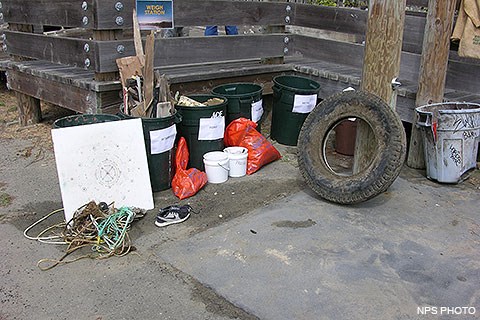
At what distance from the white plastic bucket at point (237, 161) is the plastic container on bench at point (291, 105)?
97 cm

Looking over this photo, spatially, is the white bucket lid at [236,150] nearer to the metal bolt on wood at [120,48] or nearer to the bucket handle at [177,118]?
the bucket handle at [177,118]

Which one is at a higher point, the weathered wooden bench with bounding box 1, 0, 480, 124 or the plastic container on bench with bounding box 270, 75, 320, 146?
the weathered wooden bench with bounding box 1, 0, 480, 124

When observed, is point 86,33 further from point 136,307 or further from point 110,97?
point 136,307

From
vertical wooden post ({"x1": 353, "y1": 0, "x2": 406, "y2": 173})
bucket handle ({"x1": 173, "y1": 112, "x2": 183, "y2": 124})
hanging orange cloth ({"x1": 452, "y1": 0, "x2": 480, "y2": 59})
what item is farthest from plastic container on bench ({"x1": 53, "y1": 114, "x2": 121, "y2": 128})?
hanging orange cloth ({"x1": 452, "y1": 0, "x2": 480, "y2": 59})

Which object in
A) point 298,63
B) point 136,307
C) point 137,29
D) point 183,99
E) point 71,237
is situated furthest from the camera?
point 298,63

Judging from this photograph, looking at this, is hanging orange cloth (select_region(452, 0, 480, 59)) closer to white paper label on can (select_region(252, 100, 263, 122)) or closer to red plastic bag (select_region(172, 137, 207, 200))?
white paper label on can (select_region(252, 100, 263, 122))

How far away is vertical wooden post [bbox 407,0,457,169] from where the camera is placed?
4723 mm

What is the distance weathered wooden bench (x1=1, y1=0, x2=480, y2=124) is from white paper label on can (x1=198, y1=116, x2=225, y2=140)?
830 mm

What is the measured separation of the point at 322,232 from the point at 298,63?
3379 millimetres

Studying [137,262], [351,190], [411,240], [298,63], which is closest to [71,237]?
[137,262]

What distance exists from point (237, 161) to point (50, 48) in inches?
92.0

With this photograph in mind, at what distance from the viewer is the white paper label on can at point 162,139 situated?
416 cm

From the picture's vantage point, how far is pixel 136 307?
9.27 feet

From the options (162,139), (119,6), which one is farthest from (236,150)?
(119,6)
